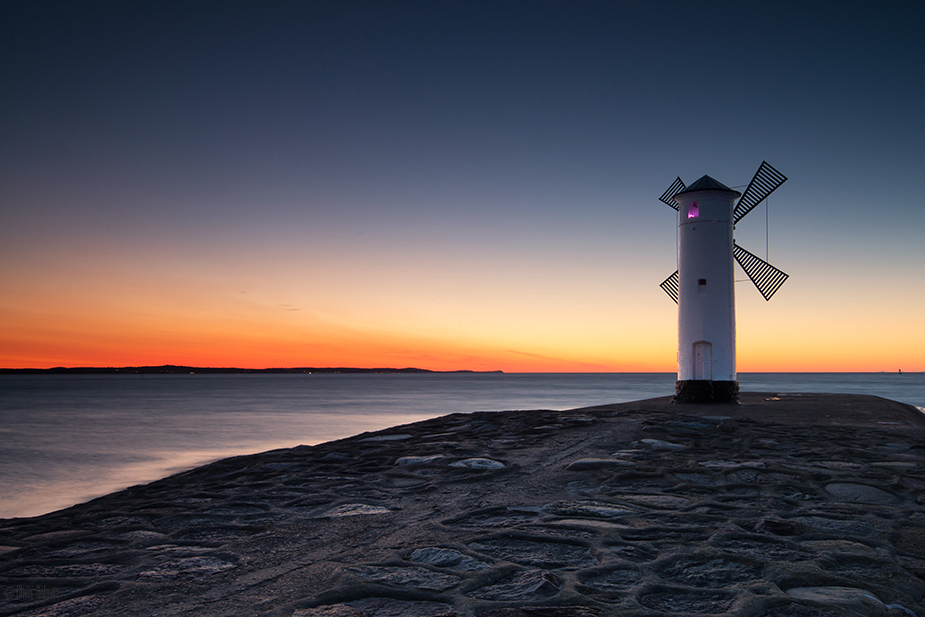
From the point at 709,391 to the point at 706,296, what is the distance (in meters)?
2.29

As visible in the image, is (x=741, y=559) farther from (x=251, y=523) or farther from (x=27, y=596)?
(x=27, y=596)

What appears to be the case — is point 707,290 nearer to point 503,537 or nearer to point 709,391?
point 709,391

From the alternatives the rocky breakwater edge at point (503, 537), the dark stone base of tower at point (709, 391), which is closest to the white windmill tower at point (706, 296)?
the dark stone base of tower at point (709, 391)

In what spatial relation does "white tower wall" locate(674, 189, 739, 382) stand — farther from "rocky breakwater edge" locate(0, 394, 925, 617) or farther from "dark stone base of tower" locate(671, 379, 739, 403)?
"rocky breakwater edge" locate(0, 394, 925, 617)

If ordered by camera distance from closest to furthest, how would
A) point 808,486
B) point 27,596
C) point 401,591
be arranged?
point 401,591 → point 27,596 → point 808,486

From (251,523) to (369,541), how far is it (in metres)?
1.18

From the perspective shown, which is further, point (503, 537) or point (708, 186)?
point (708, 186)

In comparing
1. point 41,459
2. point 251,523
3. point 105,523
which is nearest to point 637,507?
point 251,523

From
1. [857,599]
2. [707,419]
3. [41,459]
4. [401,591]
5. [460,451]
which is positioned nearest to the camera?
[857,599]

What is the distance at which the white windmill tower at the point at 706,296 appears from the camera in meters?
14.8

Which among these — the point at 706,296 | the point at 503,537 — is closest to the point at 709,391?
the point at 706,296

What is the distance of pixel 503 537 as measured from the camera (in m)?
3.75

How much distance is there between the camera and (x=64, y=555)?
153 inches

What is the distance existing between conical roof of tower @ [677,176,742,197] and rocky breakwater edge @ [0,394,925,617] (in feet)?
29.0
